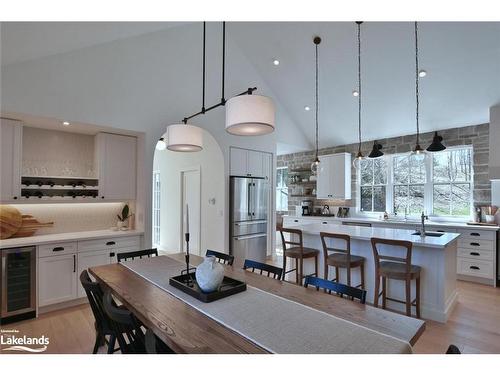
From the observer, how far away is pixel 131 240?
404 centimetres

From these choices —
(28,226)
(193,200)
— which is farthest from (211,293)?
(193,200)

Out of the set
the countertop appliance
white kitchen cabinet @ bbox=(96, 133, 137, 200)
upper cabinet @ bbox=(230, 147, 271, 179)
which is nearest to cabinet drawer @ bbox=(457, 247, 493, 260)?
upper cabinet @ bbox=(230, 147, 271, 179)

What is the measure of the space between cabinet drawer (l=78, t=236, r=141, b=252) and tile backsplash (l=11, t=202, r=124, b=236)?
2.07 ft

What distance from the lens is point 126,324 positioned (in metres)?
1.58

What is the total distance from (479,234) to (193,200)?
5.17 metres

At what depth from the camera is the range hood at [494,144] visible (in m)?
4.42

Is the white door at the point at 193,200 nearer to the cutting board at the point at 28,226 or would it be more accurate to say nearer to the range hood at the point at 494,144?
the cutting board at the point at 28,226

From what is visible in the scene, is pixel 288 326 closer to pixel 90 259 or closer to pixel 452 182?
pixel 90 259

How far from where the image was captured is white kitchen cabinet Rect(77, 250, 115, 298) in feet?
11.7

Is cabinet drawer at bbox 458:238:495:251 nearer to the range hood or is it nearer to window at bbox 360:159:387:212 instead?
the range hood

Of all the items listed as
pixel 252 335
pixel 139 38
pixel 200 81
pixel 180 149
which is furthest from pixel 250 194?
pixel 252 335

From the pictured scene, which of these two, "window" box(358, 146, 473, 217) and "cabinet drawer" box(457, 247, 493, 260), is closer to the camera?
"cabinet drawer" box(457, 247, 493, 260)

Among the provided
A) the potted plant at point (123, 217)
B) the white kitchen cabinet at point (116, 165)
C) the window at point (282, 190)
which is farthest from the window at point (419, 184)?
the potted plant at point (123, 217)
